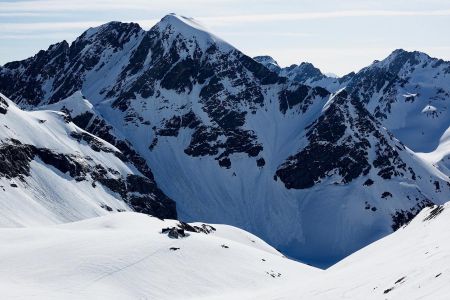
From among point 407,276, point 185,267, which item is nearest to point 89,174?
point 185,267

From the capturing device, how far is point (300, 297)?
3716 cm

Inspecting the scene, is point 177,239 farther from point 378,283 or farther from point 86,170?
point 86,170

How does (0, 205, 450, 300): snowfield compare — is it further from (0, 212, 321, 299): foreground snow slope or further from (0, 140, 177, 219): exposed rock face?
(0, 140, 177, 219): exposed rock face

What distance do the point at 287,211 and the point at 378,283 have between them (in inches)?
6229

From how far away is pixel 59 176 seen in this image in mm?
140625

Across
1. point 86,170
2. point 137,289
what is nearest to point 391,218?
point 86,170

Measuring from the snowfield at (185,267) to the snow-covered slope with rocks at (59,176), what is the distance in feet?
176

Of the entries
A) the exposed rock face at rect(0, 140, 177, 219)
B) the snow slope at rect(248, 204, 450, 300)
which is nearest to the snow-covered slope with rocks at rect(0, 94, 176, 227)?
the exposed rock face at rect(0, 140, 177, 219)

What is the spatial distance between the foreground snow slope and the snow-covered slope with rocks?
169 ft

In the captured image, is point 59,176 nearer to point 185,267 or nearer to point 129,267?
point 185,267

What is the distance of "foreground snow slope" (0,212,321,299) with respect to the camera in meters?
50.0

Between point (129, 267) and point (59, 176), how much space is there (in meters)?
90.6

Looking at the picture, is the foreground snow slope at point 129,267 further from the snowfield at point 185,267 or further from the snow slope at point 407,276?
the snow slope at point 407,276

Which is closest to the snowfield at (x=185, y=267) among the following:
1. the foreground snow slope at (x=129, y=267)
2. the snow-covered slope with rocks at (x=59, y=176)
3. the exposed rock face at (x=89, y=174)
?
the foreground snow slope at (x=129, y=267)
